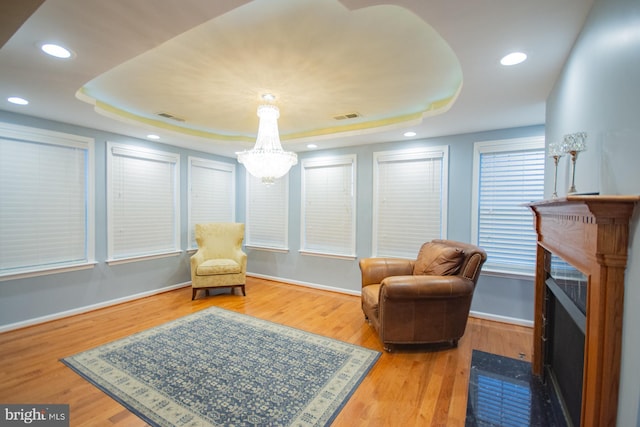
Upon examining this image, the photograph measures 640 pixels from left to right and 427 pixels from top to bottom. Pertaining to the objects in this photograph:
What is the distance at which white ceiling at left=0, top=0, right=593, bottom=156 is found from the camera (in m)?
1.43


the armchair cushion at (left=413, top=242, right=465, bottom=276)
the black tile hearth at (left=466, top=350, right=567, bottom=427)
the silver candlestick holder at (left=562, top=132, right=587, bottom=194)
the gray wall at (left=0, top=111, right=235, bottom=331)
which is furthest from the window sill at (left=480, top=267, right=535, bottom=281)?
the gray wall at (left=0, top=111, right=235, bottom=331)

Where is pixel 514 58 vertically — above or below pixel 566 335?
above

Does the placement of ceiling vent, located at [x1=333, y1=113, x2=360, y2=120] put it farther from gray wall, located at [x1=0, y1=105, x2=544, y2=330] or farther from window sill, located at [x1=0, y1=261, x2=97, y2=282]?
window sill, located at [x1=0, y1=261, x2=97, y2=282]

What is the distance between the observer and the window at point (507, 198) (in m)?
3.26

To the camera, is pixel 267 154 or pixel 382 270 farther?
pixel 382 270

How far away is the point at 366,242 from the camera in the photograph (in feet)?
14.3

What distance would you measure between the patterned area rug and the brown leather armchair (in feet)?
1.23

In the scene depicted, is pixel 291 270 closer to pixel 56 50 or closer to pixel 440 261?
pixel 440 261

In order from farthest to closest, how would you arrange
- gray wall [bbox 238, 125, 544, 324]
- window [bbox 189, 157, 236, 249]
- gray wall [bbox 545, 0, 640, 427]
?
window [bbox 189, 157, 236, 249] < gray wall [bbox 238, 125, 544, 324] < gray wall [bbox 545, 0, 640, 427]

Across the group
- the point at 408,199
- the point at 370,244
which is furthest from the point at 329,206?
the point at 408,199

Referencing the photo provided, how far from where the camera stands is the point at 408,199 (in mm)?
4020

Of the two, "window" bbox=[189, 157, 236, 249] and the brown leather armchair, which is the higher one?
"window" bbox=[189, 157, 236, 249]

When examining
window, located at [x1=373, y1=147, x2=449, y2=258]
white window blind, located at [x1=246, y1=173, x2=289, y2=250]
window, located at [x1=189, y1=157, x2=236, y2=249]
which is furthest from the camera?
white window blind, located at [x1=246, y1=173, x2=289, y2=250]

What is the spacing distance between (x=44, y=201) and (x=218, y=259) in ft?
7.34
